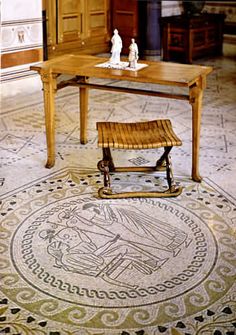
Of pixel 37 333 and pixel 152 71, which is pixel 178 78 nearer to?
pixel 152 71

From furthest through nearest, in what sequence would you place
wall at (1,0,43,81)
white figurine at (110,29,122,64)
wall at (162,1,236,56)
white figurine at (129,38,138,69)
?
wall at (162,1,236,56)
wall at (1,0,43,81)
white figurine at (110,29,122,64)
white figurine at (129,38,138,69)

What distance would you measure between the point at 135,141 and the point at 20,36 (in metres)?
3.52

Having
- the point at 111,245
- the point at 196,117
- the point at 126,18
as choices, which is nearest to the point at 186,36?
the point at 126,18

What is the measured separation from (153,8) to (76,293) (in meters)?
5.95

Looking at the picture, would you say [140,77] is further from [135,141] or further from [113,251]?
[113,251]

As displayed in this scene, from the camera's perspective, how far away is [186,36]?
682 cm

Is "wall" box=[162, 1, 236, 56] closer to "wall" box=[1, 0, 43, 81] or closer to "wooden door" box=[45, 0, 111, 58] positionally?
"wooden door" box=[45, 0, 111, 58]

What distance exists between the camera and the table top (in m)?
2.77

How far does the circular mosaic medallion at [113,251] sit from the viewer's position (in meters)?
2.03

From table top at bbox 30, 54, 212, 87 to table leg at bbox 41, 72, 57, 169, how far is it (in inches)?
2.1

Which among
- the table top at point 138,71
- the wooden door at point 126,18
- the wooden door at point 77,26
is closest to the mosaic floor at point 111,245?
the table top at point 138,71

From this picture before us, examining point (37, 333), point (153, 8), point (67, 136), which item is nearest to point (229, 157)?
point (67, 136)

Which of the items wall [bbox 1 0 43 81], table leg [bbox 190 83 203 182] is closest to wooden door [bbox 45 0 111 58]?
wall [bbox 1 0 43 81]

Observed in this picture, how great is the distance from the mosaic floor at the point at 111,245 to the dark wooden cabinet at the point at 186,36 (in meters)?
3.17
